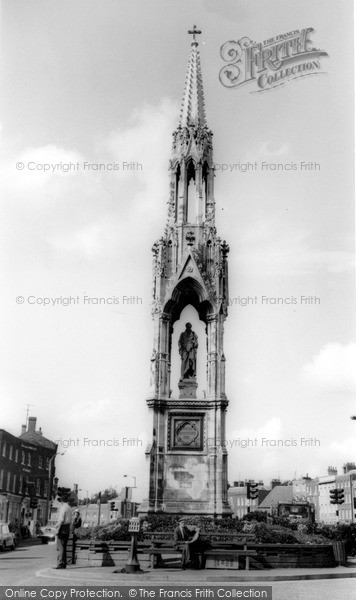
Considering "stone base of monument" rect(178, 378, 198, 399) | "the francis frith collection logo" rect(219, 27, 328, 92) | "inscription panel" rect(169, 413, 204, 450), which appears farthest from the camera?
"stone base of monument" rect(178, 378, 198, 399)

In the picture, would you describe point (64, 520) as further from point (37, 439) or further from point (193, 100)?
point (37, 439)

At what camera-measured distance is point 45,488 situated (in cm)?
5431

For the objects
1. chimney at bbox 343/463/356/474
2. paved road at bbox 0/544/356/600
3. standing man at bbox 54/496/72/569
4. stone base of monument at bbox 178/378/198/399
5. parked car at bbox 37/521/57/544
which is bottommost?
parked car at bbox 37/521/57/544

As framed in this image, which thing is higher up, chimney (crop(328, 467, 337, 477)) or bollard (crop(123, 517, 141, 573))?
chimney (crop(328, 467, 337, 477))

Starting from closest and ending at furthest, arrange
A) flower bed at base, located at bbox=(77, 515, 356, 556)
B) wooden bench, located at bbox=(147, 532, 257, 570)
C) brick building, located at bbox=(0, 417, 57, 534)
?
1. wooden bench, located at bbox=(147, 532, 257, 570)
2. flower bed at base, located at bbox=(77, 515, 356, 556)
3. brick building, located at bbox=(0, 417, 57, 534)

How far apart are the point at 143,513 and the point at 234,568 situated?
9.35 metres

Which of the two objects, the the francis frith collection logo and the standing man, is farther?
the the francis frith collection logo

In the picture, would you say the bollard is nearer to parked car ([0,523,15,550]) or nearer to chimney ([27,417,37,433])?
parked car ([0,523,15,550])

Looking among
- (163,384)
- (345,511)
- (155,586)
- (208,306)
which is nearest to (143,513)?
(163,384)

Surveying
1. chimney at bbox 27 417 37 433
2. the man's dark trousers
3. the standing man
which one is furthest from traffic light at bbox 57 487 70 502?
chimney at bbox 27 417 37 433

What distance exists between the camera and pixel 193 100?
3061 centimetres

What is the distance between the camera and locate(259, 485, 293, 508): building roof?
10124cm

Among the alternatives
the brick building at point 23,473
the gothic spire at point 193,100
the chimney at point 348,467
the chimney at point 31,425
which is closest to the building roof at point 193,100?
the gothic spire at point 193,100

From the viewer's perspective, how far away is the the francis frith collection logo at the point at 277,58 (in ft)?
59.0
